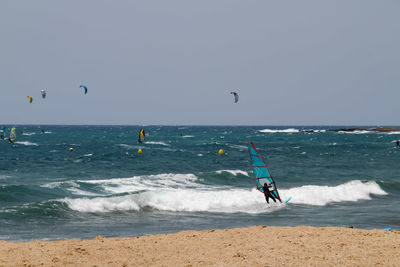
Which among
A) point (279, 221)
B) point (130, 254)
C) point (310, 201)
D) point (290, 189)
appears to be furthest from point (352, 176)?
point (130, 254)

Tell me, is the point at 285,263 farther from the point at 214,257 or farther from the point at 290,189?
the point at 290,189

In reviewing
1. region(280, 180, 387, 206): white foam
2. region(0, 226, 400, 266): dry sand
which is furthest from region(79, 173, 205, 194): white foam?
region(0, 226, 400, 266): dry sand

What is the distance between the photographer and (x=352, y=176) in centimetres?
2725

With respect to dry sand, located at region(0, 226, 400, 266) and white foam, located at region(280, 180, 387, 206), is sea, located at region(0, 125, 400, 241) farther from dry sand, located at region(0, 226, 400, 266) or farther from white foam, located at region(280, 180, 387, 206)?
dry sand, located at region(0, 226, 400, 266)

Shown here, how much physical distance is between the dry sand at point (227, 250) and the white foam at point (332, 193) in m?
7.92

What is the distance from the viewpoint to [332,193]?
20.0 metres

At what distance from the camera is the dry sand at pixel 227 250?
25.9ft

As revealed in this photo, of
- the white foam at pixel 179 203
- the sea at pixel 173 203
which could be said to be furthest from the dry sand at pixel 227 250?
the white foam at pixel 179 203

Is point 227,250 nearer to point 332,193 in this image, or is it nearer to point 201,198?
point 201,198

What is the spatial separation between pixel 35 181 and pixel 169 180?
775cm

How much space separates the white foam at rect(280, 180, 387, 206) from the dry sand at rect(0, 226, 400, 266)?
792 centimetres

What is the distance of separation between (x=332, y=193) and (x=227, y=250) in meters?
12.6

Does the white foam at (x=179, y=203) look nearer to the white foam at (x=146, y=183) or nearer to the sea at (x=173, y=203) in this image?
the sea at (x=173, y=203)

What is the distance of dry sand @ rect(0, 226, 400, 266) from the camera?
7.90 meters
